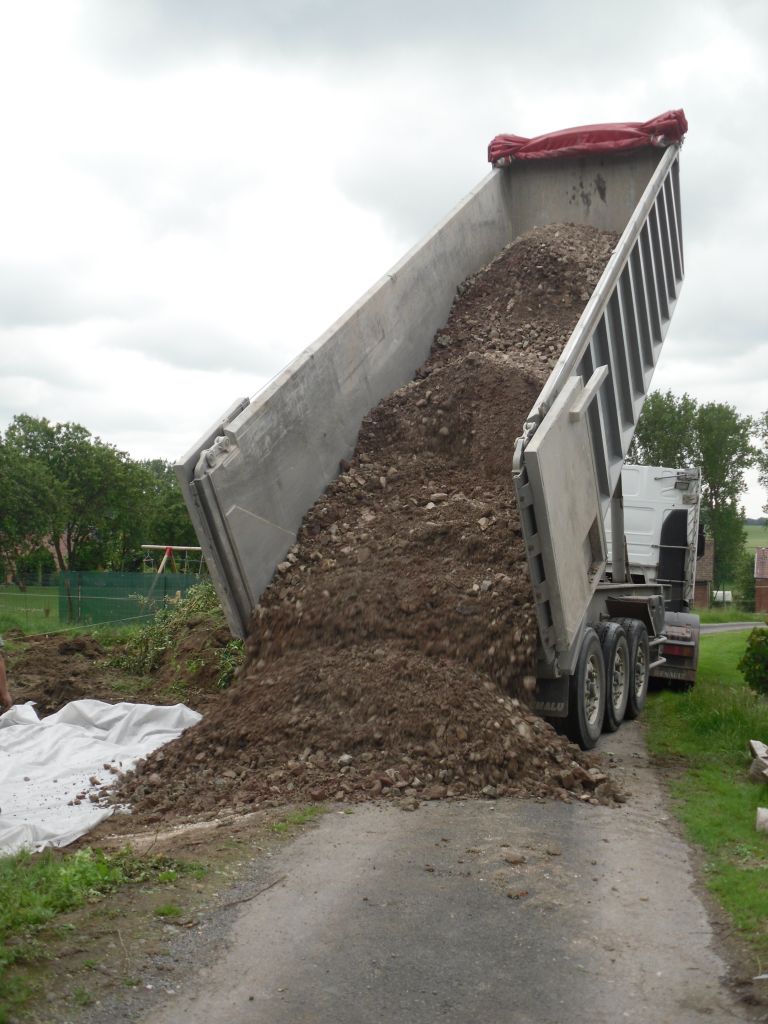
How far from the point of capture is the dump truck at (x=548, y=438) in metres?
7.26

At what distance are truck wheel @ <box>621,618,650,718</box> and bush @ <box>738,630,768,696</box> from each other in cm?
90

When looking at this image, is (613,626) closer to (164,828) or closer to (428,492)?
(428,492)

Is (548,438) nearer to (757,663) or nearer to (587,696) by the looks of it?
(587,696)

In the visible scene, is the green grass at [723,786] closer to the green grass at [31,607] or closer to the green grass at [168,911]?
the green grass at [168,911]

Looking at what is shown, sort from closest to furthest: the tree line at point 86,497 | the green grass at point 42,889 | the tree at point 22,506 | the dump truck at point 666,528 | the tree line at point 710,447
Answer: the green grass at point 42,889, the dump truck at point 666,528, the tree at point 22,506, the tree line at point 86,497, the tree line at point 710,447

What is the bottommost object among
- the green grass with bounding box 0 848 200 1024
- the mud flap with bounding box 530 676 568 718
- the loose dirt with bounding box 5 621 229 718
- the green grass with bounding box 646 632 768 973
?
the green grass with bounding box 646 632 768 973

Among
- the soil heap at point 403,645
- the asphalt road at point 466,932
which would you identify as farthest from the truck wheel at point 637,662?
the asphalt road at point 466,932

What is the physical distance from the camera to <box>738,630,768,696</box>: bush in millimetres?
9812

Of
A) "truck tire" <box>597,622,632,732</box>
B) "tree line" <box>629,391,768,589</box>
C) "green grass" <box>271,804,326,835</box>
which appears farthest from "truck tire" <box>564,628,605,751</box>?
"tree line" <box>629,391,768,589</box>

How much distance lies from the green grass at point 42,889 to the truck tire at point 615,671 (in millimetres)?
4686

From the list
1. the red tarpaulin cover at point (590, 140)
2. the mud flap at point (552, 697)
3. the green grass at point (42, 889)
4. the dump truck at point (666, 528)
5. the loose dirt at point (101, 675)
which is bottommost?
the green grass at point (42, 889)

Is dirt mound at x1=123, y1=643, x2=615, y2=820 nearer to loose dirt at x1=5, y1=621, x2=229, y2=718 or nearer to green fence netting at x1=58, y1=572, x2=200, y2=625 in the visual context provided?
loose dirt at x1=5, y1=621, x2=229, y2=718

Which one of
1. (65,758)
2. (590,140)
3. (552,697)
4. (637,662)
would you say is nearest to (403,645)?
(552,697)

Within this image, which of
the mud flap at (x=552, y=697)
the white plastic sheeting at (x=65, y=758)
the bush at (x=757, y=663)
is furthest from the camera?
the bush at (x=757, y=663)
